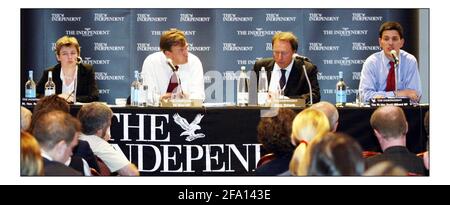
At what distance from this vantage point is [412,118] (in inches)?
359

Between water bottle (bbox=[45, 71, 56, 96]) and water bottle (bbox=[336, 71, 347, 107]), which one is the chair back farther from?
water bottle (bbox=[45, 71, 56, 96])

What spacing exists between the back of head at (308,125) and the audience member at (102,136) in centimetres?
139

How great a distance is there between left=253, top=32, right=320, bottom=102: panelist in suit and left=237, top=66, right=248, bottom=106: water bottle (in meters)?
0.12

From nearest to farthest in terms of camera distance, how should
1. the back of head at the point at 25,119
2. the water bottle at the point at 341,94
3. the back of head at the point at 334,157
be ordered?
the back of head at the point at 334,157
the back of head at the point at 25,119
the water bottle at the point at 341,94

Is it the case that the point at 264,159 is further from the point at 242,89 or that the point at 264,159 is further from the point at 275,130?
the point at 242,89

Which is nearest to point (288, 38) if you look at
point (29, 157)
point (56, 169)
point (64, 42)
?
point (64, 42)

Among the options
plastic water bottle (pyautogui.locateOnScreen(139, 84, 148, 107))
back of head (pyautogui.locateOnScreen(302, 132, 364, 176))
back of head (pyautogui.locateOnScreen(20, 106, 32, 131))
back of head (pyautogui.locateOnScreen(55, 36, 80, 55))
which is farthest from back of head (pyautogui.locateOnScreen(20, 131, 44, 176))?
back of head (pyautogui.locateOnScreen(302, 132, 364, 176))

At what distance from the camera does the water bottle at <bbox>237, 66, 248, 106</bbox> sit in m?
9.14

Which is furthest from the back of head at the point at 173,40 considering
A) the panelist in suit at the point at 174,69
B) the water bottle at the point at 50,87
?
the water bottle at the point at 50,87

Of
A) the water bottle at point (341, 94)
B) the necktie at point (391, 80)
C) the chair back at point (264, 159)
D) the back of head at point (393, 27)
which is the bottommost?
the chair back at point (264, 159)

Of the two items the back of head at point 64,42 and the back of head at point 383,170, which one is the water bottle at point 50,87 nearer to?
the back of head at point 64,42

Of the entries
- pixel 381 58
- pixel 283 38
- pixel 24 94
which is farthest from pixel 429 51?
pixel 24 94

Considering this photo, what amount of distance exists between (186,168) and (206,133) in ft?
1.15

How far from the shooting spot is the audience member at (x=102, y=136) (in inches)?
356
